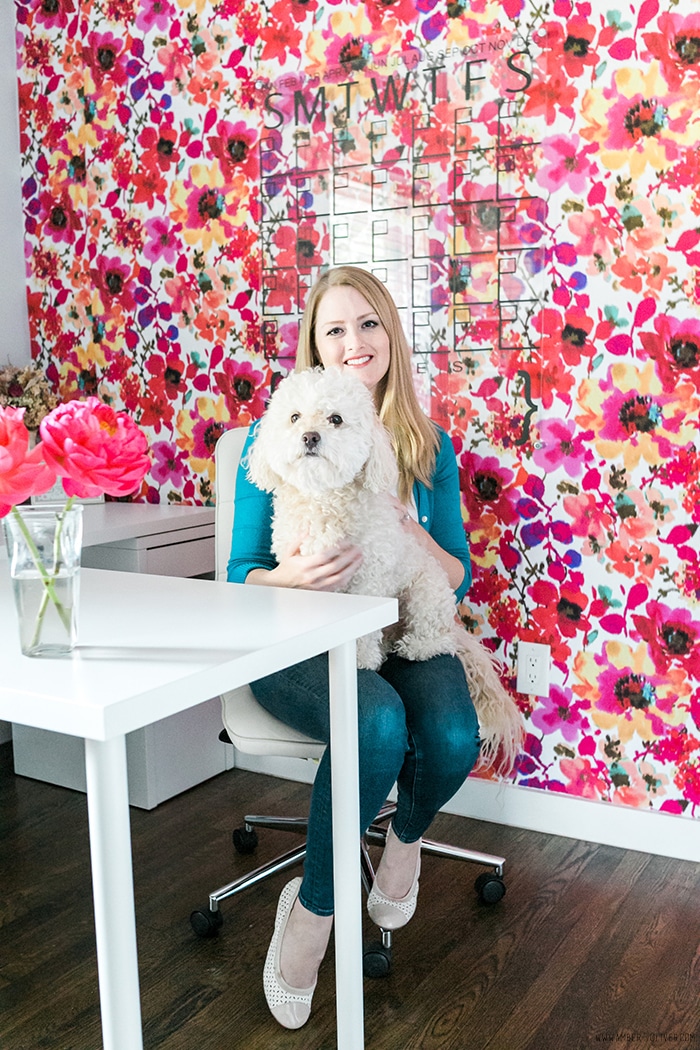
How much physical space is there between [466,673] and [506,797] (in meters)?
0.66

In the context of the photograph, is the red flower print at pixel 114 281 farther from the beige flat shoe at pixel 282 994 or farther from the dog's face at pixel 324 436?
the beige flat shoe at pixel 282 994

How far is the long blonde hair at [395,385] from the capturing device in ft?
6.66

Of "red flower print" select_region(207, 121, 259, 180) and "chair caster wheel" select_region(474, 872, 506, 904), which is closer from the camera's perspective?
"chair caster wheel" select_region(474, 872, 506, 904)

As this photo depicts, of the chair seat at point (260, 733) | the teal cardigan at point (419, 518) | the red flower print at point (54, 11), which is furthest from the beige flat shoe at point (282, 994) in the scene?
the red flower print at point (54, 11)

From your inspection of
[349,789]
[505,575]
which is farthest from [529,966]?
[505,575]

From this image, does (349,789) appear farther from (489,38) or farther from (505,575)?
(489,38)

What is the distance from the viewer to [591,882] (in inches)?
83.0

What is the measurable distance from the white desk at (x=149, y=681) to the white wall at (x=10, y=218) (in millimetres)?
1704

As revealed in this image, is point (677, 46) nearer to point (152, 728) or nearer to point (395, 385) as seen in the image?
point (395, 385)

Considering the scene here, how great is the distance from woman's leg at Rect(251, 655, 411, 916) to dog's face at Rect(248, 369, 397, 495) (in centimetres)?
34

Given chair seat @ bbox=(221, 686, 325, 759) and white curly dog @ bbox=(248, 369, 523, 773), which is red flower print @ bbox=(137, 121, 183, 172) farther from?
chair seat @ bbox=(221, 686, 325, 759)

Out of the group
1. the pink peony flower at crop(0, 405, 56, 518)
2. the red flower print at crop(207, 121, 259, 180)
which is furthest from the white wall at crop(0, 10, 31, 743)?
the pink peony flower at crop(0, 405, 56, 518)

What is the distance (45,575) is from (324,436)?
0.56 metres

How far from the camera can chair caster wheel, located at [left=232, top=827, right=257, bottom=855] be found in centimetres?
225
